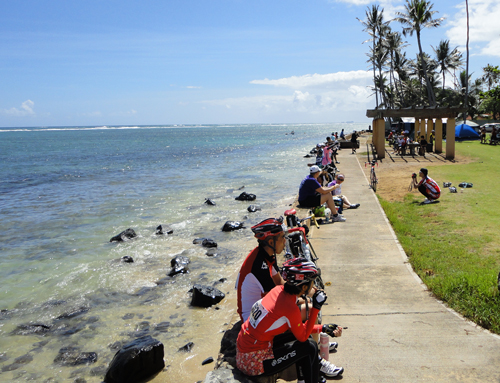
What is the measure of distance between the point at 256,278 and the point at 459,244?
6.04 metres

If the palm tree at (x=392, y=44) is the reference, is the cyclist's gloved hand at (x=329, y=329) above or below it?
below

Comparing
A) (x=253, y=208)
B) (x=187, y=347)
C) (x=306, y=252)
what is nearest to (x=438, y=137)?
(x=253, y=208)

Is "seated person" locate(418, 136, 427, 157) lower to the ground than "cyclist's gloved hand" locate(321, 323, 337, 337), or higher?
higher

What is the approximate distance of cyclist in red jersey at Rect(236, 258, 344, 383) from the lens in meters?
3.55

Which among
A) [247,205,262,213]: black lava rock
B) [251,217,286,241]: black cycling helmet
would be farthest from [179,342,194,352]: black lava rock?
[247,205,262,213]: black lava rock

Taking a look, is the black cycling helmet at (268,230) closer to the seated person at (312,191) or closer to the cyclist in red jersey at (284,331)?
the cyclist in red jersey at (284,331)

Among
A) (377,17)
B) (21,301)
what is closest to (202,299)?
(21,301)

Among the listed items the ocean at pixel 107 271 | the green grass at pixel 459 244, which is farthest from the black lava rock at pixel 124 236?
the green grass at pixel 459 244

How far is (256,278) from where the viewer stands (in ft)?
14.4

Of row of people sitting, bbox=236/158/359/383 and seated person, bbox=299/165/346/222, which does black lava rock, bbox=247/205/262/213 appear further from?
row of people sitting, bbox=236/158/359/383

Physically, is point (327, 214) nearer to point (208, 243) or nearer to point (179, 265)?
point (208, 243)

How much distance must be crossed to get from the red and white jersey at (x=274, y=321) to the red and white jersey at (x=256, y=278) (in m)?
0.70

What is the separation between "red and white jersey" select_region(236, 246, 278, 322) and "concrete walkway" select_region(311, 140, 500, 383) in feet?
3.88

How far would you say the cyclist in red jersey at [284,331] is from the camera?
355 cm
